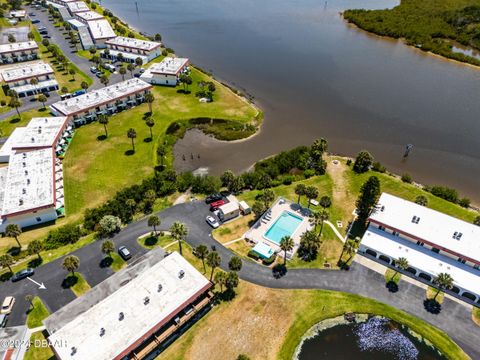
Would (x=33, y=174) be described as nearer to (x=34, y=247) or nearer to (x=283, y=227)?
(x=34, y=247)

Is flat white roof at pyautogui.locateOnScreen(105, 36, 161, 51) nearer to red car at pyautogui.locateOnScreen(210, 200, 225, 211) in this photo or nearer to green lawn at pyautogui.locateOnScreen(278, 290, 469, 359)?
red car at pyautogui.locateOnScreen(210, 200, 225, 211)

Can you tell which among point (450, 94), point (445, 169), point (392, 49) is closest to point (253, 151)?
point (445, 169)

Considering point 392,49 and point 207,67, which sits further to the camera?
point 392,49

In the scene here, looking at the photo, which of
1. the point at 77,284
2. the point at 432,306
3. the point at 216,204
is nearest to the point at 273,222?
the point at 216,204

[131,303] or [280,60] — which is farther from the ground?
[280,60]

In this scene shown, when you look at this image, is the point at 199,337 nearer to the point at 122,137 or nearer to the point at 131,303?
the point at 131,303

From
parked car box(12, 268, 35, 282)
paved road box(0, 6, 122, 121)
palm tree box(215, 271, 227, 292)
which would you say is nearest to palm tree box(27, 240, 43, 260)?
parked car box(12, 268, 35, 282)
